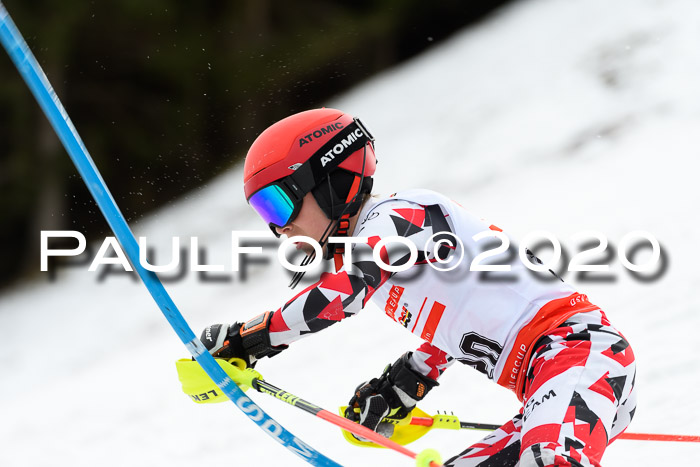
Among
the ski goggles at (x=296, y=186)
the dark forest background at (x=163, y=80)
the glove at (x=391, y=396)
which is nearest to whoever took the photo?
the ski goggles at (x=296, y=186)

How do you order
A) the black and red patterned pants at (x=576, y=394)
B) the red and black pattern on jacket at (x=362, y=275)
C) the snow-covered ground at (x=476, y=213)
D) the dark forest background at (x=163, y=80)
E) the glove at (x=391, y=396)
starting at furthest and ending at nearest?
the dark forest background at (x=163, y=80) < the snow-covered ground at (x=476, y=213) < the glove at (x=391, y=396) < the red and black pattern on jacket at (x=362, y=275) < the black and red patterned pants at (x=576, y=394)

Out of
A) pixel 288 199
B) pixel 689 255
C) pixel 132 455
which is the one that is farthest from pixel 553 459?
pixel 689 255

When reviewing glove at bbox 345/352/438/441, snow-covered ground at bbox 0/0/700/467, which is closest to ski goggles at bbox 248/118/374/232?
glove at bbox 345/352/438/441

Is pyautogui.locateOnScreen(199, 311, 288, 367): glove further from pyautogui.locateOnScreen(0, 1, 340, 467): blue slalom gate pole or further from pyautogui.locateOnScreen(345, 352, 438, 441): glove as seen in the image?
pyautogui.locateOnScreen(345, 352, 438, 441): glove

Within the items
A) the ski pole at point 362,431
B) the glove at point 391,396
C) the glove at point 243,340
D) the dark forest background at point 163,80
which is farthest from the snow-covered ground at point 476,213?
the glove at point 243,340

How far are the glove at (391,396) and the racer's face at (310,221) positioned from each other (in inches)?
28.2

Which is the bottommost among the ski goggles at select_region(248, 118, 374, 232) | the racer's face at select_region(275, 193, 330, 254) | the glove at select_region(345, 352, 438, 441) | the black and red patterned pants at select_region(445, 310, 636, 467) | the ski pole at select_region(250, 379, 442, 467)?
the glove at select_region(345, 352, 438, 441)

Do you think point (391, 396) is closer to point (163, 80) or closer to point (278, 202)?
point (278, 202)

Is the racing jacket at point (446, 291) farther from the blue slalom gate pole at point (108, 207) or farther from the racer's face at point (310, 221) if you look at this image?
the blue slalom gate pole at point (108, 207)

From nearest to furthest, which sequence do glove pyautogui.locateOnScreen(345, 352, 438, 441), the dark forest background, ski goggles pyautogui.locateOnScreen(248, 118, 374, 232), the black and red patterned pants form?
the black and red patterned pants → ski goggles pyautogui.locateOnScreen(248, 118, 374, 232) → glove pyautogui.locateOnScreen(345, 352, 438, 441) → the dark forest background

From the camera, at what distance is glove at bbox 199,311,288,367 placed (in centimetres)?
239

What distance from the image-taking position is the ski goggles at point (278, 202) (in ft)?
7.79

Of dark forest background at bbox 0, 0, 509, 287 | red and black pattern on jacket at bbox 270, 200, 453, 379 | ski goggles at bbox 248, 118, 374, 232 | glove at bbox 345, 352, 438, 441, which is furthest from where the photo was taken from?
dark forest background at bbox 0, 0, 509, 287

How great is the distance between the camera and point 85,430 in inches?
211
